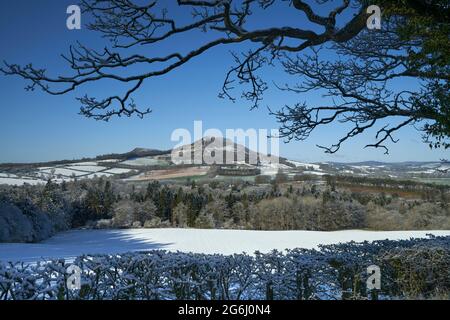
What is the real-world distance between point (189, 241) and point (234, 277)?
1170 centimetres

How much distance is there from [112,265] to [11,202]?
61.2ft

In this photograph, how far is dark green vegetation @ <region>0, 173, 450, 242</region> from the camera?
931 inches

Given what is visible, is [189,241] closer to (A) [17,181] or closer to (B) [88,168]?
(B) [88,168]

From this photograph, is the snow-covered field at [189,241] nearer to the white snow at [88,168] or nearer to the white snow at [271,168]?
the white snow at [88,168]

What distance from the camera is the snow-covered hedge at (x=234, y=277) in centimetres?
451

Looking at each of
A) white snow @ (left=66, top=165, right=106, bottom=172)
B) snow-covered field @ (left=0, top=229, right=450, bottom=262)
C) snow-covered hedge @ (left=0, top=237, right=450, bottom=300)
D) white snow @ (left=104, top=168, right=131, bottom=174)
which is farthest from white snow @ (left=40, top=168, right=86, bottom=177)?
snow-covered hedge @ (left=0, top=237, right=450, bottom=300)

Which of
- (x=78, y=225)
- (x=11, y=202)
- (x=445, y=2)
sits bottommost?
(x=78, y=225)

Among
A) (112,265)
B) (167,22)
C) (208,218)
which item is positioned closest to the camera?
(112,265)

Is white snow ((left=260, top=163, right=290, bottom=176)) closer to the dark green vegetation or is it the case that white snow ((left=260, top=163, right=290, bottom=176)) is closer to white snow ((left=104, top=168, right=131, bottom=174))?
the dark green vegetation

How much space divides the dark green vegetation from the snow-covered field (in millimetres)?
3178

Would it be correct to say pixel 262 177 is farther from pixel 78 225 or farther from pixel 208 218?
pixel 78 225

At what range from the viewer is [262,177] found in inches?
1284
